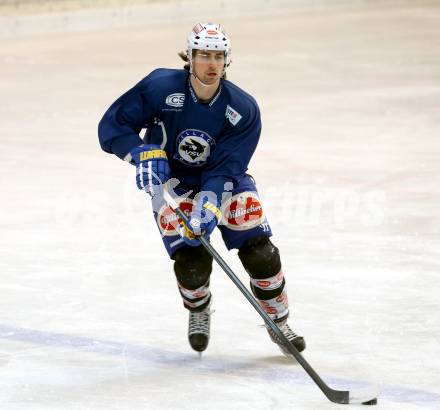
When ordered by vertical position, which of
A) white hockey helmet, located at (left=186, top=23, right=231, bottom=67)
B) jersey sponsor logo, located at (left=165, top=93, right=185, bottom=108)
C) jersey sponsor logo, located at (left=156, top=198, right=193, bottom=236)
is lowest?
jersey sponsor logo, located at (left=156, top=198, right=193, bottom=236)

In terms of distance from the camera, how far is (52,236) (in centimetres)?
603

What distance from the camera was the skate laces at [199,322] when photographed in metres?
4.36

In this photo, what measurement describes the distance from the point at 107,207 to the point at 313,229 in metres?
1.14

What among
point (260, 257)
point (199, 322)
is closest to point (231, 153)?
point (260, 257)

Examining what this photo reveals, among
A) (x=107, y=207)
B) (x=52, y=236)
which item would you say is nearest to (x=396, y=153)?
(x=107, y=207)

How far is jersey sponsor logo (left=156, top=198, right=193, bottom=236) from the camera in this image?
427 cm

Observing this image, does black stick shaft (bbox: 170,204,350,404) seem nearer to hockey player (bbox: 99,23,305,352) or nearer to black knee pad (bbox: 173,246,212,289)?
hockey player (bbox: 99,23,305,352)

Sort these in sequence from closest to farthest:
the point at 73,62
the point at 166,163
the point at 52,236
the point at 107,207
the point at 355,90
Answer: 1. the point at 166,163
2. the point at 52,236
3. the point at 107,207
4. the point at 355,90
5. the point at 73,62

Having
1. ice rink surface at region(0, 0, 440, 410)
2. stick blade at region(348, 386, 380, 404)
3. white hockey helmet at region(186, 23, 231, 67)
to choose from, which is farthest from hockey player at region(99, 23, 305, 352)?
stick blade at region(348, 386, 380, 404)

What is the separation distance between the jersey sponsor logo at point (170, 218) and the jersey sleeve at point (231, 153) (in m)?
0.13

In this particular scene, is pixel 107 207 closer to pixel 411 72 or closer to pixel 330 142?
pixel 330 142

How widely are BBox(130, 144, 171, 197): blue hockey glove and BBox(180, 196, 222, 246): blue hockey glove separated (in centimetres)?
15

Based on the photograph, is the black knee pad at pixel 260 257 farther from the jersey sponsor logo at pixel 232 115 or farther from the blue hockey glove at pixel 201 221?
the jersey sponsor logo at pixel 232 115

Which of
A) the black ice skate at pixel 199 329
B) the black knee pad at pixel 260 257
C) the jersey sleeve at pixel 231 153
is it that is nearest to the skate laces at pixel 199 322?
the black ice skate at pixel 199 329
